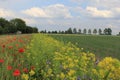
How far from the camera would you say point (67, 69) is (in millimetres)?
6289

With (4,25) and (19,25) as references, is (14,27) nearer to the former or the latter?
(4,25)

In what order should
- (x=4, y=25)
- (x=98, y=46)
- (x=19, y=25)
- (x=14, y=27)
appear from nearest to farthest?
(x=98, y=46)
(x=14, y=27)
(x=4, y=25)
(x=19, y=25)

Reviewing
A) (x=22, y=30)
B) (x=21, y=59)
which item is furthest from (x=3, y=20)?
(x=21, y=59)

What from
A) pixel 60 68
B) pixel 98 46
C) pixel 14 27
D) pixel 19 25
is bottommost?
pixel 98 46

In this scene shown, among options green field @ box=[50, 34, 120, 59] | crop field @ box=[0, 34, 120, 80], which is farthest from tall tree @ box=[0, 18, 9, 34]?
crop field @ box=[0, 34, 120, 80]

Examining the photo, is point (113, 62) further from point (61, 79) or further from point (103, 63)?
point (61, 79)

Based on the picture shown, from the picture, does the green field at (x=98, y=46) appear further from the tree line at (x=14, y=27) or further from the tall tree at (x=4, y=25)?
the tree line at (x=14, y=27)

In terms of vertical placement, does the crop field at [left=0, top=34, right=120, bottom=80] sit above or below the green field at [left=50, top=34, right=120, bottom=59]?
above

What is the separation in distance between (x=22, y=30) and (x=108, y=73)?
312 feet

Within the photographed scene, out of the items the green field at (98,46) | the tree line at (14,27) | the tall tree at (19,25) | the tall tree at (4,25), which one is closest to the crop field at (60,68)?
the green field at (98,46)

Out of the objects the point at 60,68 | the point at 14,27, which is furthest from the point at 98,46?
the point at 14,27

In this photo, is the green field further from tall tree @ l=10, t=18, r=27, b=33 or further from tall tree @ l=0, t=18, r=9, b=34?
tall tree @ l=10, t=18, r=27, b=33

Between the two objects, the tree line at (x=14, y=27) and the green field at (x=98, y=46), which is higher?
the tree line at (x=14, y=27)

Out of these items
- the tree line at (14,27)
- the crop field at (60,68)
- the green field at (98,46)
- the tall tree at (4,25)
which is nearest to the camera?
the crop field at (60,68)
